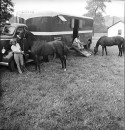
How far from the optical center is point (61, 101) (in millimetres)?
4656

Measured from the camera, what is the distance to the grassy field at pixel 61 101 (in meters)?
3.61

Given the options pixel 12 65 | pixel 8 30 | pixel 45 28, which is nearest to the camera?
pixel 12 65

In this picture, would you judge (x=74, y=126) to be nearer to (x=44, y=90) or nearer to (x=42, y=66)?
(x=44, y=90)

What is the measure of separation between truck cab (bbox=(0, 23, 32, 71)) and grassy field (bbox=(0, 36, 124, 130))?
60cm

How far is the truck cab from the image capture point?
690 cm

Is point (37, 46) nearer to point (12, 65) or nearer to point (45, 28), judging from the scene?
point (12, 65)

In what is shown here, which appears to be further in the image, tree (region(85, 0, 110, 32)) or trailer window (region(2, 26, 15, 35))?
tree (region(85, 0, 110, 32))

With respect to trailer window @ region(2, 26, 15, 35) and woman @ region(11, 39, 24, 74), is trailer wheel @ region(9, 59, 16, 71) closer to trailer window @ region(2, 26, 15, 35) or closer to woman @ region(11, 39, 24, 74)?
woman @ region(11, 39, 24, 74)

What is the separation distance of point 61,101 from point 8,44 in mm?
4449

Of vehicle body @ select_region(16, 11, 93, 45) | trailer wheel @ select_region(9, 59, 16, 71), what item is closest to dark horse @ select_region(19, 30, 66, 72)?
trailer wheel @ select_region(9, 59, 16, 71)

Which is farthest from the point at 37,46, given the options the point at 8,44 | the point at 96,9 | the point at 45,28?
the point at 96,9

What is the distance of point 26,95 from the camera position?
16.5ft

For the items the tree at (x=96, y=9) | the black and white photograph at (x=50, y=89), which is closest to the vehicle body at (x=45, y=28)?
the black and white photograph at (x=50, y=89)

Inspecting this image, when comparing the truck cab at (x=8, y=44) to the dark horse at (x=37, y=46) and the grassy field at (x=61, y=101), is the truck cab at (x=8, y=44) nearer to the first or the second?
the dark horse at (x=37, y=46)
